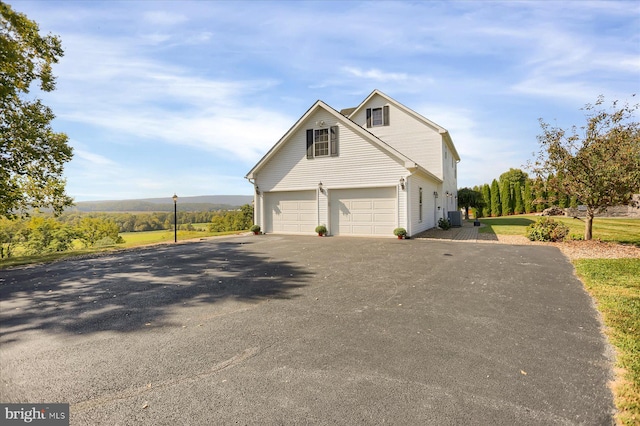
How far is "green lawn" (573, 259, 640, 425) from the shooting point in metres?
2.49

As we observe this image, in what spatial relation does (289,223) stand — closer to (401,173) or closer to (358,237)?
(358,237)

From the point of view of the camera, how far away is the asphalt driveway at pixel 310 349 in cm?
240

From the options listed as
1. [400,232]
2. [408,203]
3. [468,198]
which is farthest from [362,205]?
[468,198]

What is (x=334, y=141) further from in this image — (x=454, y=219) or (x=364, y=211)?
(x=454, y=219)

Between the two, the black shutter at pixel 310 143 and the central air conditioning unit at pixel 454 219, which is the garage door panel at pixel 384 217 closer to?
the black shutter at pixel 310 143

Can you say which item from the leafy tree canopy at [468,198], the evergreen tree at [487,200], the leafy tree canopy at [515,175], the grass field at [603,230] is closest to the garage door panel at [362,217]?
the grass field at [603,230]

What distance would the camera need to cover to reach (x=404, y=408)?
7.75ft

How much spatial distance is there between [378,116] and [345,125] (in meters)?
6.64

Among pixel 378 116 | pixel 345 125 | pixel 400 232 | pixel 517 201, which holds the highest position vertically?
pixel 378 116

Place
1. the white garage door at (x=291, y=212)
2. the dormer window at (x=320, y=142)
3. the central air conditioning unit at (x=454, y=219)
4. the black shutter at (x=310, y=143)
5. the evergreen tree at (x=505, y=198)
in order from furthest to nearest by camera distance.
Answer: the evergreen tree at (x=505, y=198) → the central air conditioning unit at (x=454, y=219) → the white garage door at (x=291, y=212) → the black shutter at (x=310, y=143) → the dormer window at (x=320, y=142)

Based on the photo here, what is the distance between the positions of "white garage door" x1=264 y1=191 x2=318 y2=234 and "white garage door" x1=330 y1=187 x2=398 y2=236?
1.31m

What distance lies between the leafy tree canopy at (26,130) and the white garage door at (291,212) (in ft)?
37.6

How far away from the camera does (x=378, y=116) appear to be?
815 inches

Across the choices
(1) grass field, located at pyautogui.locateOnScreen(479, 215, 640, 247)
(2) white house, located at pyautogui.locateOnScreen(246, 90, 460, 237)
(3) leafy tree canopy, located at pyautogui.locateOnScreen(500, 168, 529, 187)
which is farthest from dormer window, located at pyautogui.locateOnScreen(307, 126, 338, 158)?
(3) leafy tree canopy, located at pyautogui.locateOnScreen(500, 168, 529, 187)
